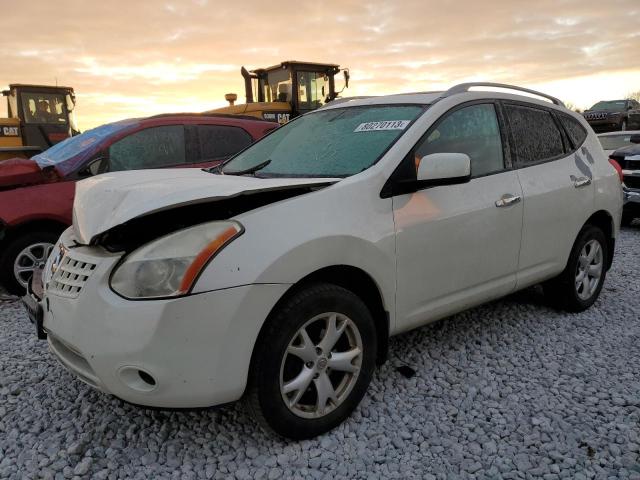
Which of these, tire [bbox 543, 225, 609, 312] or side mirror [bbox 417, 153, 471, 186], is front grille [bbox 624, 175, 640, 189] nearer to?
tire [bbox 543, 225, 609, 312]

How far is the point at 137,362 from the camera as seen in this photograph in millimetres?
2082

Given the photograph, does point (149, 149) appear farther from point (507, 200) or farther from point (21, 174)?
point (507, 200)

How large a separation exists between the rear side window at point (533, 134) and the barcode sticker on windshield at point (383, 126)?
Result: 981 millimetres

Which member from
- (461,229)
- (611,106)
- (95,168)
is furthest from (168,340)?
(611,106)

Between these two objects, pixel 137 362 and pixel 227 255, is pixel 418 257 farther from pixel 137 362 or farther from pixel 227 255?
pixel 137 362

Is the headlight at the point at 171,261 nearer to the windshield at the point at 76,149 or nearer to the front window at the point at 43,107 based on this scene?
the windshield at the point at 76,149

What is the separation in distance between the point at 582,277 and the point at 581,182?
2.58 feet

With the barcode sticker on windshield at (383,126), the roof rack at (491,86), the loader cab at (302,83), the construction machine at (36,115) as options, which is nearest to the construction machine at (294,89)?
the loader cab at (302,83)

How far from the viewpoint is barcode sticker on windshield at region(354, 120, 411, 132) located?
9.86 ft

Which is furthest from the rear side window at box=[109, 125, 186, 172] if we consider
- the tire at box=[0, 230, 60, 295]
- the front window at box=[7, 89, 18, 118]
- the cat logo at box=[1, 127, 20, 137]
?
the front window at box=[7, 89, 18, 118]

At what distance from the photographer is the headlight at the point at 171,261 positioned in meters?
2.09

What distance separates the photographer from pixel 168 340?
2.06m

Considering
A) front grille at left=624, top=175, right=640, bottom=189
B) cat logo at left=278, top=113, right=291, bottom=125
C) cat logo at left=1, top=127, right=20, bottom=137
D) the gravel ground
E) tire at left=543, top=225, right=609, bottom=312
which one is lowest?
the gravel ground

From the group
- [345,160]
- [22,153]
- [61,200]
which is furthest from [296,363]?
[22,153]
